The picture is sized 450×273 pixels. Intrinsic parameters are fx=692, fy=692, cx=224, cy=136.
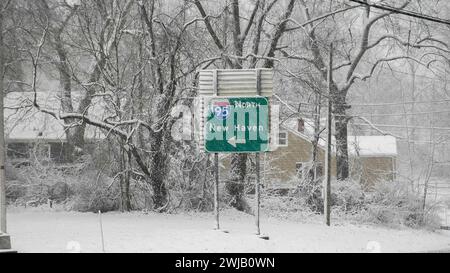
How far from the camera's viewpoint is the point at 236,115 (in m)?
19.2

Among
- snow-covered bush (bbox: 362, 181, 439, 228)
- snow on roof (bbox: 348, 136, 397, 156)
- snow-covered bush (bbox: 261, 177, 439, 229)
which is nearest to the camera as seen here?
snow-covered bush (bbox: 362, 181, 439, 228)

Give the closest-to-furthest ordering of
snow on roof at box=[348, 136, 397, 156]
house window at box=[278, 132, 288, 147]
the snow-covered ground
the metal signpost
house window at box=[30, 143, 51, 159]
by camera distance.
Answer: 1. the snow-covered ground
2. the metal signpost
3. house window at box=[30, 143, 51, 159]
4. house window at box=[278, 132, 288, 147]
5. snow on roof at box=[348, 136, 397, 156]

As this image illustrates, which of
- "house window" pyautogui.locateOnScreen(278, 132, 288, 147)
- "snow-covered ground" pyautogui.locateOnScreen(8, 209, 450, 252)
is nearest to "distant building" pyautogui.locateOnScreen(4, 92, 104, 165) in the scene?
"snow-covered ground" pyautogui.locateOnScreen(8, 209, 450, 252)

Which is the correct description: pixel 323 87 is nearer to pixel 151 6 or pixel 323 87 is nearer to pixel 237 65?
pixel 237 65

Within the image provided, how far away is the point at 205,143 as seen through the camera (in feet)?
63.6

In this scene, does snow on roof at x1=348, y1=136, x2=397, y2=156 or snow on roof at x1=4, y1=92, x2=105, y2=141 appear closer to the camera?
snow on roof at x1=4, y1=92, x2=105, y2=141

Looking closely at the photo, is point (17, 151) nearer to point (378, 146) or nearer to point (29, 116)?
point (29, 116)

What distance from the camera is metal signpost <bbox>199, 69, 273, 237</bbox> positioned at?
19219 mm

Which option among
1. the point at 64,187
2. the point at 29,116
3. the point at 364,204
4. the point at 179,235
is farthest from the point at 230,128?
the point at 29,116

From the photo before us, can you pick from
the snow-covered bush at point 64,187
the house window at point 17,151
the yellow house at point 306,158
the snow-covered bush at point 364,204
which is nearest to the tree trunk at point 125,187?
the snow-covered bush at point 64,187

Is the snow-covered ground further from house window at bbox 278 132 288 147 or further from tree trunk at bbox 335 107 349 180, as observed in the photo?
house window at bbox 278 132 288 147

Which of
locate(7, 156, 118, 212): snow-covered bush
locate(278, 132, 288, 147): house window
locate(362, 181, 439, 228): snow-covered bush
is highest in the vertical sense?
locate(278, 132, 288, 147): house window
